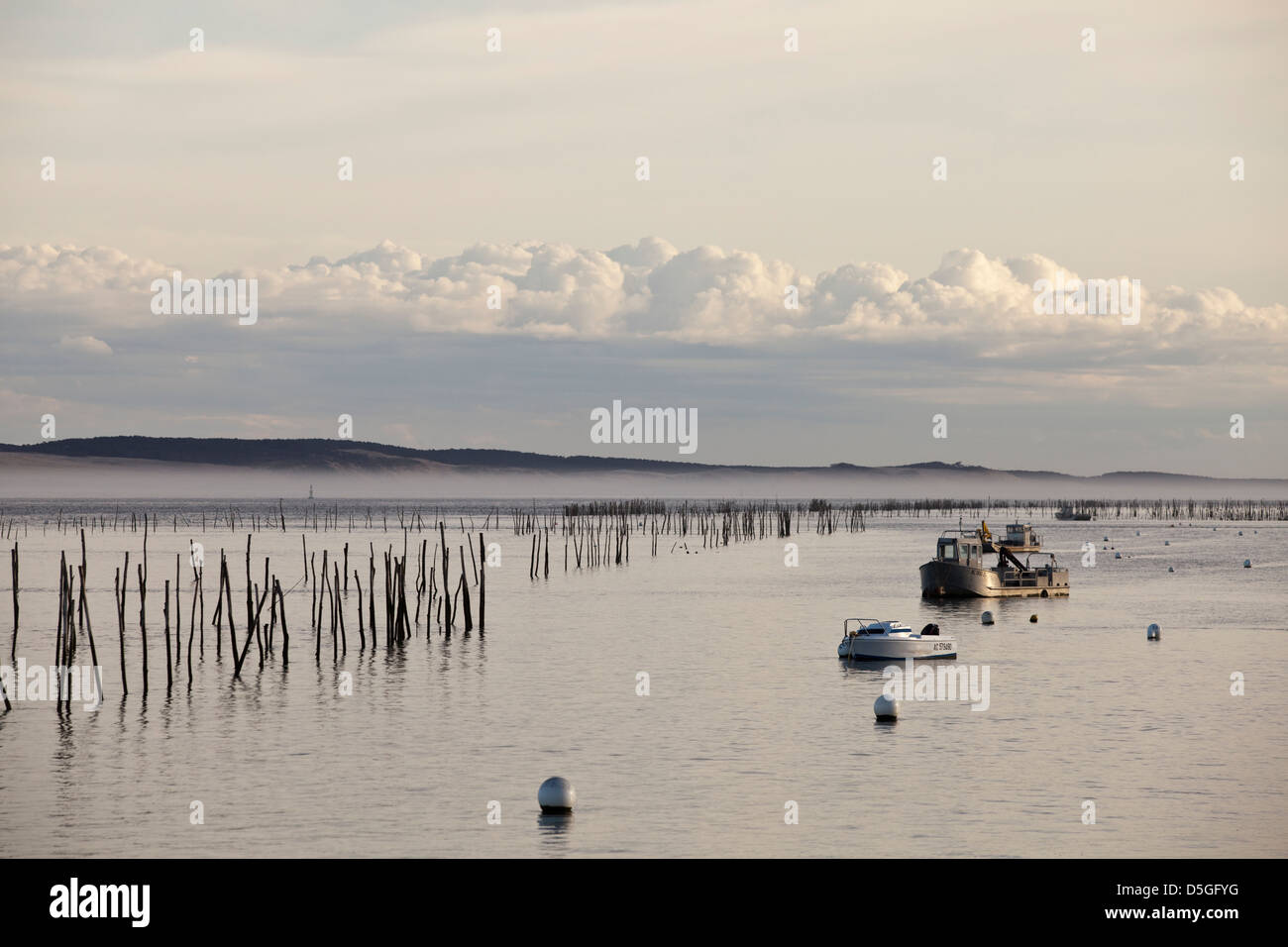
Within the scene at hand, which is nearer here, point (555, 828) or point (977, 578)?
point (555, 828)

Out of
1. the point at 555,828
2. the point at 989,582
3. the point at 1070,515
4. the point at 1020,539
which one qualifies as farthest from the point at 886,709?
the point at 1070,515

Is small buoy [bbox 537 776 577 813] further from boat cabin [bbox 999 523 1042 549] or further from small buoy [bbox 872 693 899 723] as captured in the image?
boat cabin [bbox 999 523 1042 549]

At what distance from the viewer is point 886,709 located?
87.7 feet

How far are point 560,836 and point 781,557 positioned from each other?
70.0 meters

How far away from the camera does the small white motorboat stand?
3609cm

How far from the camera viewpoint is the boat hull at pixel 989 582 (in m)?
56.8

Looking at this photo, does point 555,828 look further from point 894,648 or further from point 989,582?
point 989,582

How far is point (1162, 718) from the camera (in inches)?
1093

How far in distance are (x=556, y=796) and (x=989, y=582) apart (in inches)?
1644

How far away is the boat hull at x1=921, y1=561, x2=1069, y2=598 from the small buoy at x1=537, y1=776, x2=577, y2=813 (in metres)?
38.6

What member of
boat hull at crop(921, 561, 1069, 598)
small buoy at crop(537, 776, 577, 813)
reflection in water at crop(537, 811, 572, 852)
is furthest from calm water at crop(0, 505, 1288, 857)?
boat hull at crop(921, 561, 1069, 598)

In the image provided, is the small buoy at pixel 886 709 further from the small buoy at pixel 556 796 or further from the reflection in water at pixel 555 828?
the reflection in water at pixel 555 828
